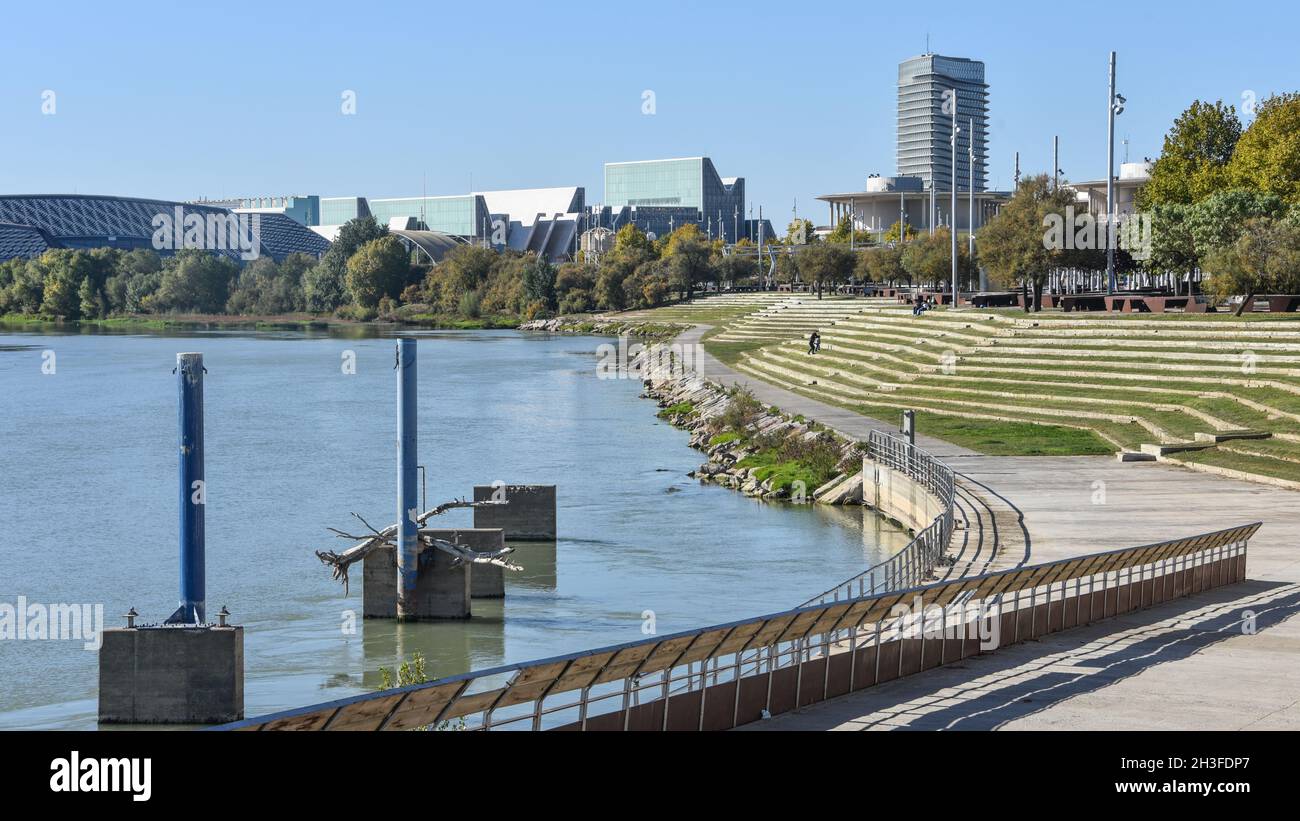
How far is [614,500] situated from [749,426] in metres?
11.2

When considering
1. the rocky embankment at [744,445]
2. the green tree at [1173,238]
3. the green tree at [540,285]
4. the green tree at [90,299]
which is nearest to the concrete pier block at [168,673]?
the rocky embankment at [744,445]

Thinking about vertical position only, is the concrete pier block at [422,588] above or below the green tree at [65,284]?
Answer: below

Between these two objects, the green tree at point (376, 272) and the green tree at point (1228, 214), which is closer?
the green tree at point (1228, 214)

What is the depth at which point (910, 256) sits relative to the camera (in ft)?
381

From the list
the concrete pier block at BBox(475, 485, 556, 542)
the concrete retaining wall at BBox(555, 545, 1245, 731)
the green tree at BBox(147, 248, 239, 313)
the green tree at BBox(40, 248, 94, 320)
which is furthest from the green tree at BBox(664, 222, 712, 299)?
the concrete retaining wall at BBox(555, 545, 1245, 731)

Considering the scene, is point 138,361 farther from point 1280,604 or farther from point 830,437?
point 1280,604

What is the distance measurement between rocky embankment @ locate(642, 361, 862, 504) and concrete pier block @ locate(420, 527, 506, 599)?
1273 centimetres

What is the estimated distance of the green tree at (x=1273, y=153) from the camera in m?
67.2

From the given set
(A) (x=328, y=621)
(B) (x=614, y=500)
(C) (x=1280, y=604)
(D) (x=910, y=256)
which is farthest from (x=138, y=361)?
(C) (x=1280, y=604)

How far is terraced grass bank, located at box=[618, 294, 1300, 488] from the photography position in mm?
37438

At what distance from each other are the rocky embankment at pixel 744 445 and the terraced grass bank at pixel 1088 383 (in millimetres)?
3019

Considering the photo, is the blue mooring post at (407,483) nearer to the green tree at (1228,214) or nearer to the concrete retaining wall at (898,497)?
the concrete retaining wall at (898,497)

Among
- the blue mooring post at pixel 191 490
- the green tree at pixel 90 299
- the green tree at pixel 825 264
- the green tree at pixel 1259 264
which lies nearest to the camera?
the blue mooring post at pixel 191 490

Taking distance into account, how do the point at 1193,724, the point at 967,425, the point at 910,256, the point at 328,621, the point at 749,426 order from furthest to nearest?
1. the point at 910,256
2. the point at 749,426
3. the point at 967,425
4. the point at 328,621
5. the point at 1193,724
